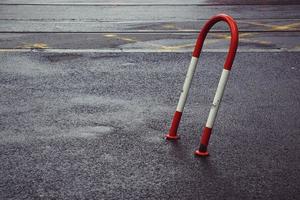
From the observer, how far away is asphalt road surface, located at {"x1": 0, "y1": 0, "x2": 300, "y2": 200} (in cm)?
548

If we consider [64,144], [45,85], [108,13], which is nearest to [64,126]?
[64,144]

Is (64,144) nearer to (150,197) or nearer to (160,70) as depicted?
(150,197)

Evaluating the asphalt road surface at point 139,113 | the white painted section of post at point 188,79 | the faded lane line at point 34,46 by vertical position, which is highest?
the white painted section of post at point 188,79

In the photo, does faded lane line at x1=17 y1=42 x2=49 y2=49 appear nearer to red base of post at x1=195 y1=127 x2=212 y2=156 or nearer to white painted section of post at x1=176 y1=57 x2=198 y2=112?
white painted section of post at x1=176 y1=57 x2=198 y2=112

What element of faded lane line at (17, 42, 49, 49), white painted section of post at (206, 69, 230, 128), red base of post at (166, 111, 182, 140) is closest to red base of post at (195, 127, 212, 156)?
white painted section of post at (206, 69, 230, 128)

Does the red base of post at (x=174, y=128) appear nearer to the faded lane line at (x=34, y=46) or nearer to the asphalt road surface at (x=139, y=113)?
the asphalt road surface at (x=139, y=113)

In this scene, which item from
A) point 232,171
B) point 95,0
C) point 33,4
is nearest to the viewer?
point 232,171

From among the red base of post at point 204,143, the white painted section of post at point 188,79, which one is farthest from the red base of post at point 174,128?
the red base of post at point 204,143

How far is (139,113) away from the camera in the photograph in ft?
25.1

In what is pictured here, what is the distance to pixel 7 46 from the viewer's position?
11.8 meters

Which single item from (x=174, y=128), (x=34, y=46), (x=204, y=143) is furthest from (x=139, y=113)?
(x=34, y=46)

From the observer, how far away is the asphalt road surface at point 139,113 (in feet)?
18.0

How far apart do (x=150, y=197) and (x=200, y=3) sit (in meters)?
15.4

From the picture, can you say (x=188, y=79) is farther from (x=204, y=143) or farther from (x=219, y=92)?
(x=204, y=143)
